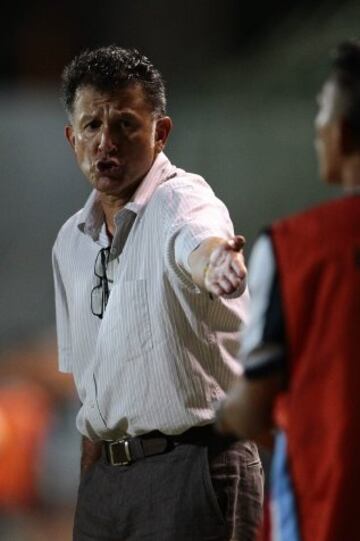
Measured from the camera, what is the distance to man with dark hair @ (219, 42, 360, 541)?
1.63 metres

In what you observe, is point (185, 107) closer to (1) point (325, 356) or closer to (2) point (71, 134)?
(2) point (71, 134)

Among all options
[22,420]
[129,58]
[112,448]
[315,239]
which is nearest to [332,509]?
[315,239]

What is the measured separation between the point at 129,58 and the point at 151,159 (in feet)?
0.84

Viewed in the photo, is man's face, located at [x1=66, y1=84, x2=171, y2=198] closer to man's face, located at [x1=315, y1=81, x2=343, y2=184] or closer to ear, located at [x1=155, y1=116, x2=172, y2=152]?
ear, located at [x1=155, y1=116, x2=172, y2=152]

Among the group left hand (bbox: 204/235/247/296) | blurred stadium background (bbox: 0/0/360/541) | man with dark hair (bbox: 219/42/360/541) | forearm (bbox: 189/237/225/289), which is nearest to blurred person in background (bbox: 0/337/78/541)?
blurred stadium background (bbox: 0/0/360/541)

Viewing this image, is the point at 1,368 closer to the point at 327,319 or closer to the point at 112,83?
the point at 112,83

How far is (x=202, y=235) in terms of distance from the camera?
2238 mm

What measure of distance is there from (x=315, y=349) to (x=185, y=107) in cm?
419

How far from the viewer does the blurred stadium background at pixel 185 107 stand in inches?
208

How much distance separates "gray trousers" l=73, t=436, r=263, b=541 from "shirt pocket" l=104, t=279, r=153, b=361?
0.74 ft

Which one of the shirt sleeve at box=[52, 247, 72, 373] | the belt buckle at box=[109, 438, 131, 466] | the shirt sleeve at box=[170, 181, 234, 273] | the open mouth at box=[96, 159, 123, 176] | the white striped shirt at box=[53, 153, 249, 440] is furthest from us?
the shirt sleeve at box=[52, 247, 72, 373]

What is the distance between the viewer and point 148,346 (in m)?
2.40

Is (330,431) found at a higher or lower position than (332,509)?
higher

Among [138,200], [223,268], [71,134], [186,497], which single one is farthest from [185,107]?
[223,268]
